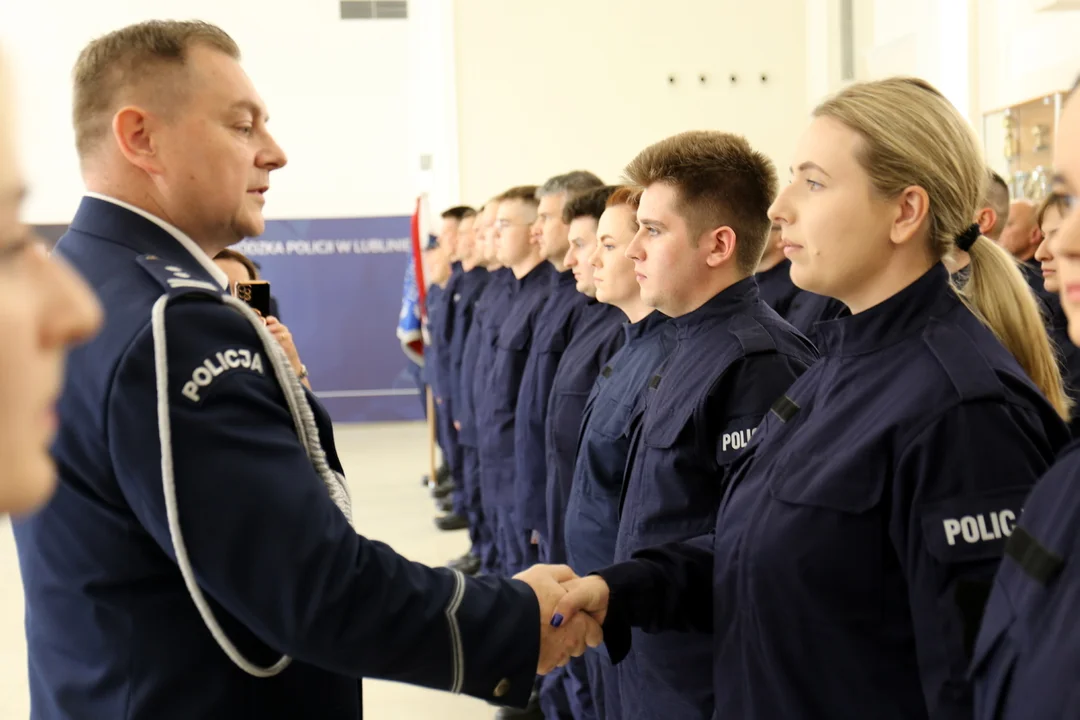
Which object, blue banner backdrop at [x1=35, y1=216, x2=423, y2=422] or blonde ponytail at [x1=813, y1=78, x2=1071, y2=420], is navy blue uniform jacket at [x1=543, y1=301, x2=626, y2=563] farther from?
blue banner backdrop at [x1=35, y1=216, x2=423, y2=422]

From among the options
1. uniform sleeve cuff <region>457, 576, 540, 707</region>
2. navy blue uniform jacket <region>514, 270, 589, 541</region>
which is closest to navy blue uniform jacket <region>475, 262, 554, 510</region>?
navy blue uniform jacket <region>514, 270, 589, 541</region>

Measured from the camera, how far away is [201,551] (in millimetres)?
1292

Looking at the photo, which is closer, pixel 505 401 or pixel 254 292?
pixel 254 292

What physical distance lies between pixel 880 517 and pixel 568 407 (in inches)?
77.0

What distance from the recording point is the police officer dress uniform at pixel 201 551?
4.21 ft

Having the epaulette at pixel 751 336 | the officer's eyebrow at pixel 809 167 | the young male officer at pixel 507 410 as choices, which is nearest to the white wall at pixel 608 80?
the young male officer at pixel 507 410

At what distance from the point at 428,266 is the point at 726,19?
3036 mm

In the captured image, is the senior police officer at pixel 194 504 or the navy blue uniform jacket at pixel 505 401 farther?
the navy blue uniform jacket at pixel 505 401

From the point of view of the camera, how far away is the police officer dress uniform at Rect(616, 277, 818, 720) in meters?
1.93

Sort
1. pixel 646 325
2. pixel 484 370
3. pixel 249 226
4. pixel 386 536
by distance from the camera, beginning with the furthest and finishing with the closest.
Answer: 1. pixel 386 536
2. pixel 484 370
3. pixel 646 325
4. pixel 249 226

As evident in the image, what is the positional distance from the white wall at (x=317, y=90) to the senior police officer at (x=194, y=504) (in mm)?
9724

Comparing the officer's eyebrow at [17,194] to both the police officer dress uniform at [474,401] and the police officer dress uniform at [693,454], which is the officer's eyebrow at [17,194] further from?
the police officer dress uniform at [474,401]

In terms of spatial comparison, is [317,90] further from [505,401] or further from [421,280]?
[505,401]

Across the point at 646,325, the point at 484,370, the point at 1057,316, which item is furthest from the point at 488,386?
the point at 1057,316
